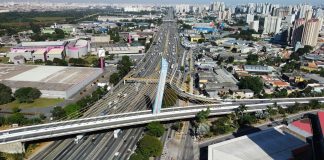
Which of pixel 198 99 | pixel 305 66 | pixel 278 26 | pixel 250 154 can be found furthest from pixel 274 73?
pixel 278 26

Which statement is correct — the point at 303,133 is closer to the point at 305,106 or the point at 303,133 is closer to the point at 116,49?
the point at 305,106

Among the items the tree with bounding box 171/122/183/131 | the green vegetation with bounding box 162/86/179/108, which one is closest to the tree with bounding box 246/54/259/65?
the green vegetation with bounding box 162/86/179/108

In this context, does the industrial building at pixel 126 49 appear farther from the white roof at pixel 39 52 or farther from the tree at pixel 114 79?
the tree at pixel 114 79

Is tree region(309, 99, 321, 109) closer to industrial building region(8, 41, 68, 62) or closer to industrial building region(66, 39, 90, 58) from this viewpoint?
industrial building region(66, 39, 90, 58)

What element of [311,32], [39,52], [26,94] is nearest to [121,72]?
[26,94]

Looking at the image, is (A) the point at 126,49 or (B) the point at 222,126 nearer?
(B) the point at 222,126

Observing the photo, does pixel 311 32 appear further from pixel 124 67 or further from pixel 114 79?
pixel 114 79

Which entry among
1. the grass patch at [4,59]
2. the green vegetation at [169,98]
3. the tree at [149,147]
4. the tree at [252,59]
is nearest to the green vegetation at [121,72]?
the green vegetation at [169,98]
